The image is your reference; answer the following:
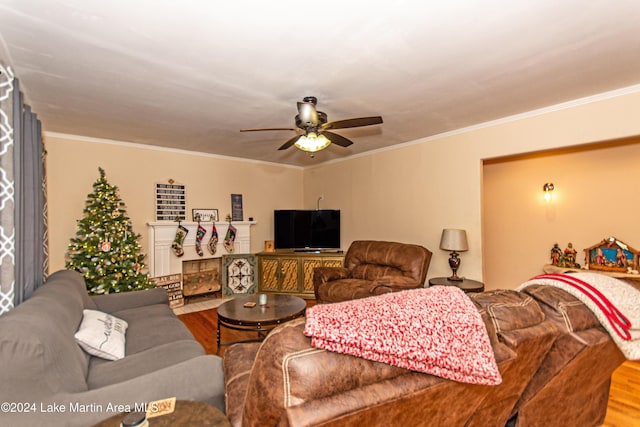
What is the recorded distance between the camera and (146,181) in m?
4.77

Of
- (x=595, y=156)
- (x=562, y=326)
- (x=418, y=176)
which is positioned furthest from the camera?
(x=418, y=176)

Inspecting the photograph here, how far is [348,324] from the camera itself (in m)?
0.96

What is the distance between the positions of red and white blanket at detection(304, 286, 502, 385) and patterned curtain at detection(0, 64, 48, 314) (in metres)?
2.07

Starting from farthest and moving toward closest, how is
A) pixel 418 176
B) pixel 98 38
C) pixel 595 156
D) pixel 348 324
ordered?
pixel 418 176 < pixel 595 156 < pixel 98 38 < pixel 348 324

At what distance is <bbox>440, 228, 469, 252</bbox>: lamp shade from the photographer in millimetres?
3848

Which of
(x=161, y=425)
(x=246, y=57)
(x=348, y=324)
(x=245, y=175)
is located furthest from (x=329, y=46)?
(x=245, y=175)

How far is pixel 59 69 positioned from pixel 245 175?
11.6 feet

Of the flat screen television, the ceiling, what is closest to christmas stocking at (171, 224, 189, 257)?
the flat screen television

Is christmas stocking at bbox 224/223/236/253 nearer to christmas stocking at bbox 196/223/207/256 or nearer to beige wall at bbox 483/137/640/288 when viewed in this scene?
christmas stocking at bbox 196/223/207/256

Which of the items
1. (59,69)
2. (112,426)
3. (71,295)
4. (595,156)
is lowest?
(112,426)

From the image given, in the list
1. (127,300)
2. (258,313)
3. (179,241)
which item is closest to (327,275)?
(258,313)

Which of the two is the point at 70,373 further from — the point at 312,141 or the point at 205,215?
the point at 205,215

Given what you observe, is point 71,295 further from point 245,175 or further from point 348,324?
point 245,175

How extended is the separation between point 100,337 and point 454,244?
360cm
